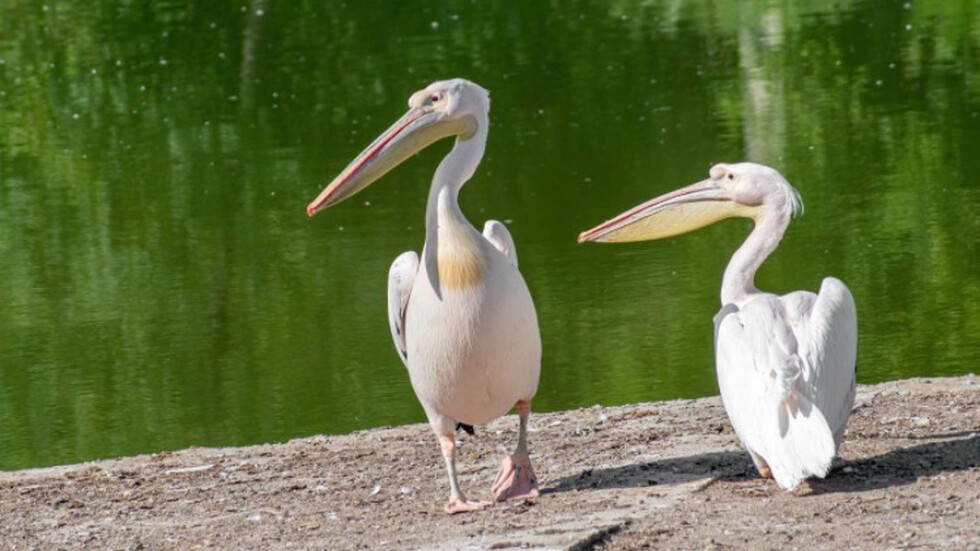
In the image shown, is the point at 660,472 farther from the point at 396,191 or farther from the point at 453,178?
the point at 396,191

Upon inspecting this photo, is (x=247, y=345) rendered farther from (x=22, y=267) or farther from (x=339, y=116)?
(x=339, y=116)

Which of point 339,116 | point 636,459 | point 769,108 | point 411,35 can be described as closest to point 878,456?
point 636,459

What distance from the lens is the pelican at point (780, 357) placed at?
4430mm

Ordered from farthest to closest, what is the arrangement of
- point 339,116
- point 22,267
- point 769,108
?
1. point 339,116
2. point 769,108
3. point 22,267

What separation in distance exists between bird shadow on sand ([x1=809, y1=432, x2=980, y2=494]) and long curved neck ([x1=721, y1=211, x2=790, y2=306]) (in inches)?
22.7

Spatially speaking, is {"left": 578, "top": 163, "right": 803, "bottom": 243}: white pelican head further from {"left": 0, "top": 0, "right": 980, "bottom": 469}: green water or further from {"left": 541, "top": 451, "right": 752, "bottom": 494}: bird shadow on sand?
{"left": 0, "top": 0, "right": 980, "bottom": 469}: green water

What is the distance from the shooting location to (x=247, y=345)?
861 cm

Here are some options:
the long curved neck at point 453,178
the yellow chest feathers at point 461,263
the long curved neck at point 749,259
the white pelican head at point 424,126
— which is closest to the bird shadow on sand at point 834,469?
the long curved neck at point 749,259

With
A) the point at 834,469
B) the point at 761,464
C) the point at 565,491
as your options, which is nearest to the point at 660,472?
the point at 565,491

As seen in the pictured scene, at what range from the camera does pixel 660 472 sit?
4.92 metres

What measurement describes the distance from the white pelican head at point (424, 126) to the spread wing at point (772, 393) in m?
0.94

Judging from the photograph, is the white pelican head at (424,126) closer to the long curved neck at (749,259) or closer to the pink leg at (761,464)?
the long curved neck at (749,259)

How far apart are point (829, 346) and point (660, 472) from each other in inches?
24.7

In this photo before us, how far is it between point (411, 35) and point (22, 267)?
7365 mm
